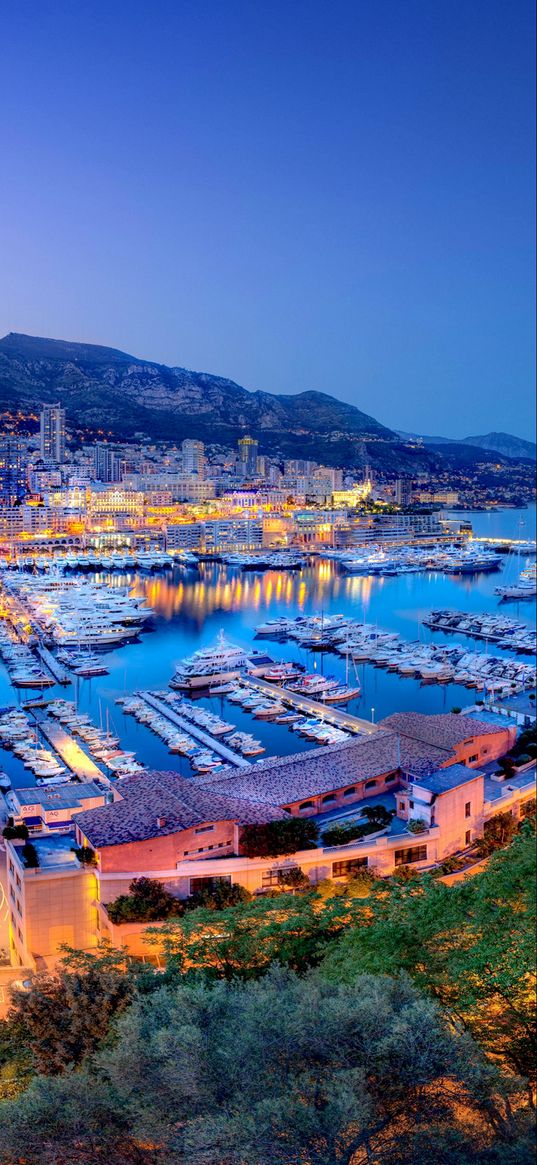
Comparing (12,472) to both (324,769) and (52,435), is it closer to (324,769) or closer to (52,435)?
(52,435)

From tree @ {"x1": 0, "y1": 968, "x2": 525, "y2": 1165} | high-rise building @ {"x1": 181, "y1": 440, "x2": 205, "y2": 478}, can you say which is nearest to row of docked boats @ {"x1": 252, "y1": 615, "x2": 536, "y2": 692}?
tree @ {"x1": 0, "y1": 968, "x2": 525, "y2": 1165}

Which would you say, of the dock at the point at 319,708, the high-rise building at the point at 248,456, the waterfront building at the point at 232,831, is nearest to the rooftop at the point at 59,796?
the waterfront building at the point at 232,831

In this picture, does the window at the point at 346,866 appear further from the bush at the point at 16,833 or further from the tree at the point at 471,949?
the bush at the point at 16,833

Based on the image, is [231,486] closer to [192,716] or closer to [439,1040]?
[192,716]

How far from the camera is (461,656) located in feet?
28.4

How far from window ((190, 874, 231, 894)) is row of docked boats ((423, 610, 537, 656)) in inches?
267

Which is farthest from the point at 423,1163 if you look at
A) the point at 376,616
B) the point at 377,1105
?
the point at 376,616

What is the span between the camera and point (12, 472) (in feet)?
79.8

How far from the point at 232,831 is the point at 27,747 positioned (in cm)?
279

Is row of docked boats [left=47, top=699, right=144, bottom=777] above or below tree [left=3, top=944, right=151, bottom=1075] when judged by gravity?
below

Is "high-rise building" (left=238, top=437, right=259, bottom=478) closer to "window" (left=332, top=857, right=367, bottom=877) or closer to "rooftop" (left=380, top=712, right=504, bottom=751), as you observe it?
"rooftop" (left=380, top=712, right=504, bottom=751)

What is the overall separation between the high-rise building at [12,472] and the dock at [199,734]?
15.0 meters

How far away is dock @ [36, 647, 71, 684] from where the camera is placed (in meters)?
7.89

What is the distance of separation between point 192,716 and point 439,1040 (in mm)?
5118
